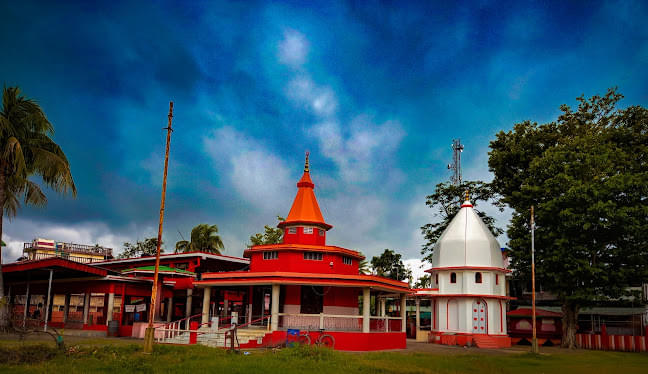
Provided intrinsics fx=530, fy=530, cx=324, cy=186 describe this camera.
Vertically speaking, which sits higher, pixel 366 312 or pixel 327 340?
pixel 366 312

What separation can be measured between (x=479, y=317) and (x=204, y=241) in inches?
1277

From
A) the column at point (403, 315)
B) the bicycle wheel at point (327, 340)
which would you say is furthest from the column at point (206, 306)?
the column at point (403, 315)

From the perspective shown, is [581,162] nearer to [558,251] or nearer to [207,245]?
[558,251]

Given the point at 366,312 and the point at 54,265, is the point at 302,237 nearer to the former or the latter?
the point at 366,312

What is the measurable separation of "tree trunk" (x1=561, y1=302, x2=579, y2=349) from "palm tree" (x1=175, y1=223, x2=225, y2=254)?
120 ft

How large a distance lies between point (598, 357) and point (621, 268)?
8.34m

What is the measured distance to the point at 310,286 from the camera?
104ft

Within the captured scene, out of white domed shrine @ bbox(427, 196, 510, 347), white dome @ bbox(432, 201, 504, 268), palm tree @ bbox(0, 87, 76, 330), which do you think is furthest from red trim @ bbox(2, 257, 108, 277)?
white dome @ bbox(432, 201, 504, 268)

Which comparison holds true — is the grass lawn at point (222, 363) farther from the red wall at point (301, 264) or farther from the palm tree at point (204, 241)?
the palm tree at point (204, 241)

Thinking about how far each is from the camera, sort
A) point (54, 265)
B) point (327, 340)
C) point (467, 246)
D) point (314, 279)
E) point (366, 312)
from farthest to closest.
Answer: point (467, 246) < point (54, 265) < point (314, 279) < point (366, 312) < point (327, 340)

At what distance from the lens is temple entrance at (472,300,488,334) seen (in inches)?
1555

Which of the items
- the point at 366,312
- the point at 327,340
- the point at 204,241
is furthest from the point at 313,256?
the point at 204,241

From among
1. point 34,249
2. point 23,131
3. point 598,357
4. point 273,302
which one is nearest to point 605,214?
point 598,357

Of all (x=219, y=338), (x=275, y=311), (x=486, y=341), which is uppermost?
(x=275, y=311)
